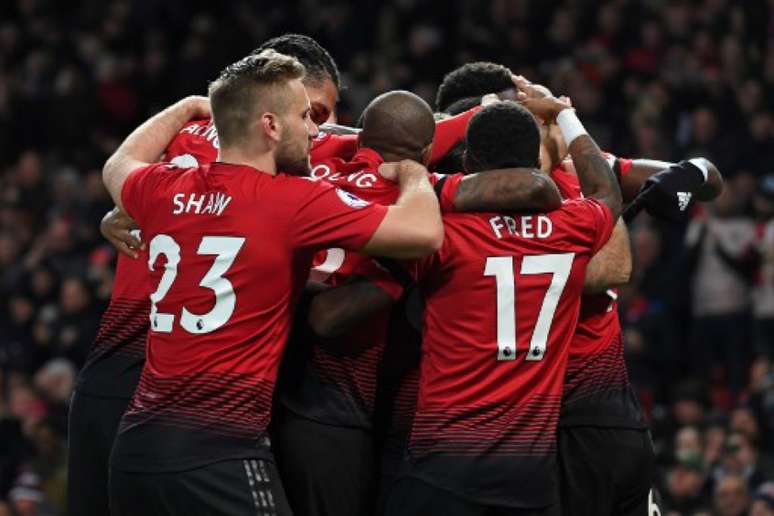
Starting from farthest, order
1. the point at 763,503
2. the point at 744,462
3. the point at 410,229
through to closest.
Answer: the point at 744,462 < the point at 763,503 < the point at 410,229

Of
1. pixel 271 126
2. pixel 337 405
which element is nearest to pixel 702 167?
pixel 337 405

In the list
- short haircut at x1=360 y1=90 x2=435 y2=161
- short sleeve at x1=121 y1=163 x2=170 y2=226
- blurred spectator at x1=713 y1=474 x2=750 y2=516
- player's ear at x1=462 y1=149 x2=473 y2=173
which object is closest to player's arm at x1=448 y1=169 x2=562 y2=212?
player's ear at x1=462 y1=149 x2=473 y2=173

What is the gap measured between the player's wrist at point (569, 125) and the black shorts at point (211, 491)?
168 centimetres

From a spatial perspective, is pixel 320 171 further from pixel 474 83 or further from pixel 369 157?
pixel 474 83

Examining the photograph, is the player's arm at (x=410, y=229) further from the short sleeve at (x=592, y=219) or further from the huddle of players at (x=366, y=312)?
the short sleeve at (x=592, y=219)

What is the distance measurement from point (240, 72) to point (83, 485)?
1.92 metres

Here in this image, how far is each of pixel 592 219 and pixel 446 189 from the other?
52cm

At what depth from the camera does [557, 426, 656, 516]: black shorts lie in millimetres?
6203

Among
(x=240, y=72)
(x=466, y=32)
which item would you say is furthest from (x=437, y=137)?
(x=466, y=32)

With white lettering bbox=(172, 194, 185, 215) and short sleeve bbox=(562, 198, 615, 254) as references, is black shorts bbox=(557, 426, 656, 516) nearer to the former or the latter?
short sleeve bbox=(562, 198, 615, 254)

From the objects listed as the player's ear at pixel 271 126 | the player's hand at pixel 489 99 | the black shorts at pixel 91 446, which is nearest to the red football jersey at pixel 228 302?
the player's ear at pixel 271 126

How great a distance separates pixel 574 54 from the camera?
1669 cm

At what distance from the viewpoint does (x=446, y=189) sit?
5.75 meters

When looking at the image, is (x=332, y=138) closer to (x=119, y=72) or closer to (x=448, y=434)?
(x=448, y=434)
